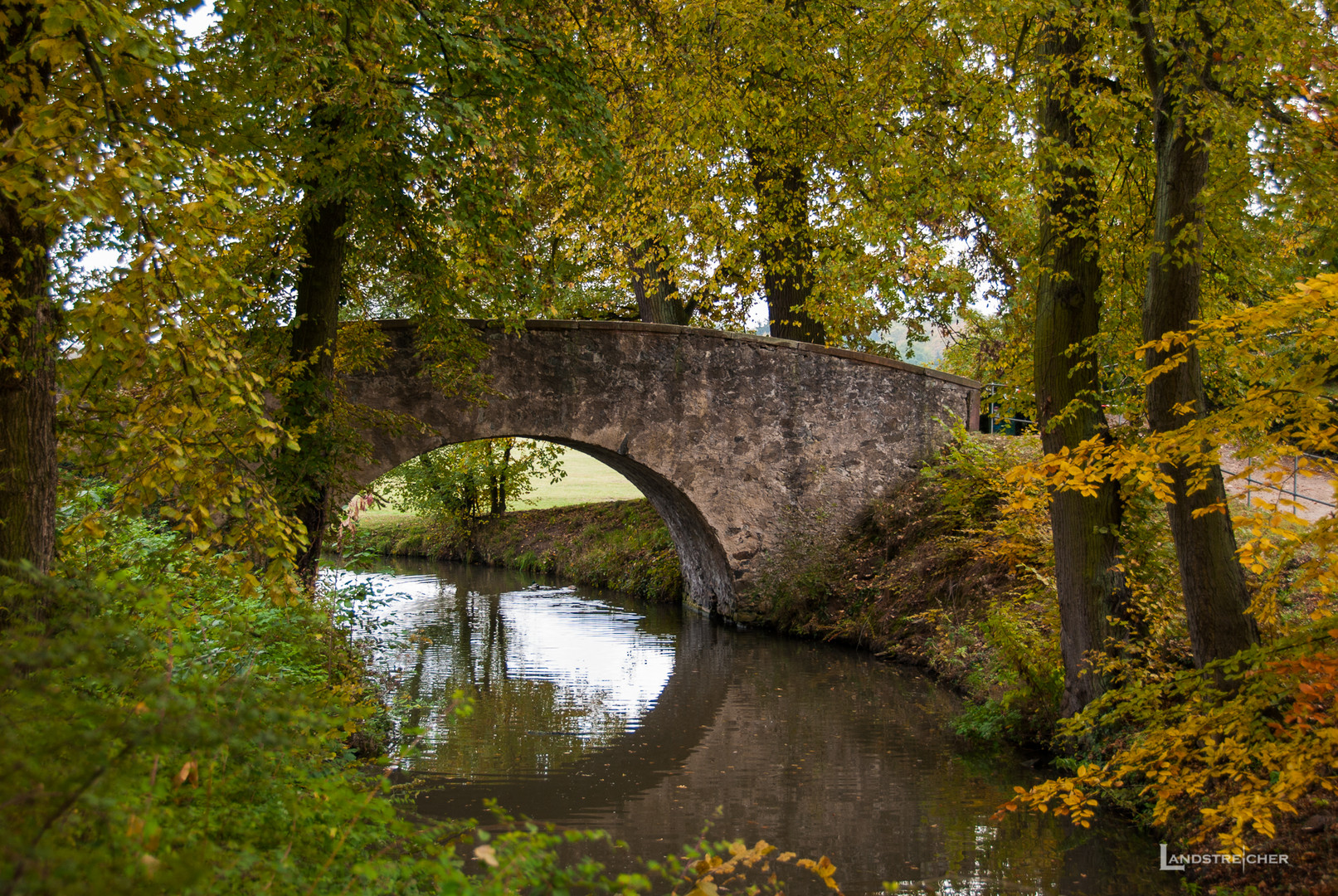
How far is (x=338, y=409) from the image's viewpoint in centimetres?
741

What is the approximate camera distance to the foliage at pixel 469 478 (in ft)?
57.4

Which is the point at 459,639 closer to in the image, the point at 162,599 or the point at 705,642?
the point at 705,642

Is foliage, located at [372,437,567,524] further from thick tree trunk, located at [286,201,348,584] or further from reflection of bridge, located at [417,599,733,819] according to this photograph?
thick tree trunk, located at [286,201,348,584]

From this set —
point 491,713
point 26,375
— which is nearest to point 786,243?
point 491,713

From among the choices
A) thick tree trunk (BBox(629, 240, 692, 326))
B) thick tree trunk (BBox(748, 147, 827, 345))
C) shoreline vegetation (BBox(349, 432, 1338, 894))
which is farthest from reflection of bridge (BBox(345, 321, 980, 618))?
thick tree trunk (BBox(629, 240, 692, 326))

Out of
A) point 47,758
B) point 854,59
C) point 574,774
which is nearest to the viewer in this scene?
point 47,758

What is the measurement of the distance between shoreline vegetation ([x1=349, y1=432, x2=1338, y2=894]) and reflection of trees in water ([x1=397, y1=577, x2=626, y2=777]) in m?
1.44

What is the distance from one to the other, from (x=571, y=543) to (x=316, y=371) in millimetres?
10814

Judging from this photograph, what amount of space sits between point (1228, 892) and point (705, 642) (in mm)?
7025

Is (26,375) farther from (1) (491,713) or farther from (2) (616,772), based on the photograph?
(1) (491,713)

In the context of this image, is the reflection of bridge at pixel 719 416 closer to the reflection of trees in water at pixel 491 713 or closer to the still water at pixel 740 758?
the still water at pixel 740 758

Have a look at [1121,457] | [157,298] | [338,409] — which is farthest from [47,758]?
[338,409]

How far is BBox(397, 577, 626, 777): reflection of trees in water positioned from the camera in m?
6.44

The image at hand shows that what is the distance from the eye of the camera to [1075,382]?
5824mm
